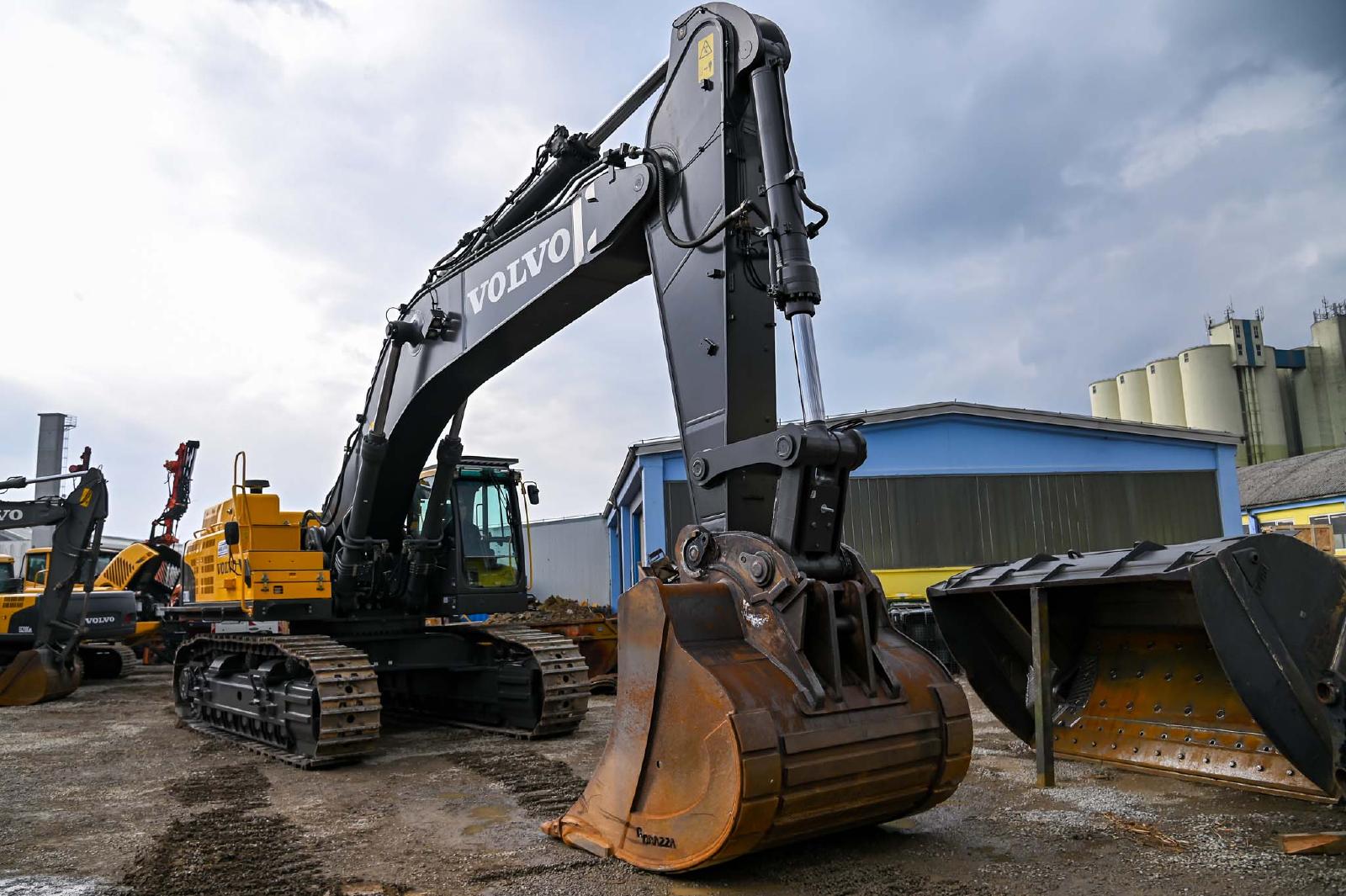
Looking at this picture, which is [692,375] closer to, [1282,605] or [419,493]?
[1282,605]

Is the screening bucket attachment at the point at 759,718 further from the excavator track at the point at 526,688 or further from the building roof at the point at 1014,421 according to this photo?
the building roof at the point at 1014,421

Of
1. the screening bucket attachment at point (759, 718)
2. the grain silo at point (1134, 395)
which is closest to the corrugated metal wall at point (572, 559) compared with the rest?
the screening bucket attachment at point (759, 718)

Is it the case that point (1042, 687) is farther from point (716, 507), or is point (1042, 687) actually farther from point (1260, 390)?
point (1260, 390)

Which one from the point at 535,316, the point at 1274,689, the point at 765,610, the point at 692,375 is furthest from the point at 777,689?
the point at 535,316

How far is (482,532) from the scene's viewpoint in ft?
30.3

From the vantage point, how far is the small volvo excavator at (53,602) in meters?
12.1

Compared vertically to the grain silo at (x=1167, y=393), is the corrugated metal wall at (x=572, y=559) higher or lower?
lower

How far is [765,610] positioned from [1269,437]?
47653mm

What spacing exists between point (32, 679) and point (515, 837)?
33.6 feet

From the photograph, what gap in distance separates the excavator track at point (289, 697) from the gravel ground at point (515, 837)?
221 mm

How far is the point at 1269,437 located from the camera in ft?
143

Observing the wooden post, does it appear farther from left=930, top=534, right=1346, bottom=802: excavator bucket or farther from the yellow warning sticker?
the yellow warning sticker

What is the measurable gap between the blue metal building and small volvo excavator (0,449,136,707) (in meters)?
8.10

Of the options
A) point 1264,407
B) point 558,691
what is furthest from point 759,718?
point 1264,407
